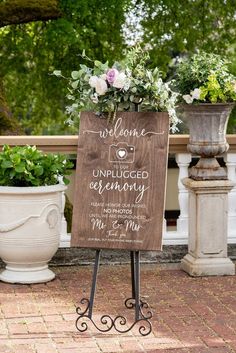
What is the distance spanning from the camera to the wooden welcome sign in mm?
6137

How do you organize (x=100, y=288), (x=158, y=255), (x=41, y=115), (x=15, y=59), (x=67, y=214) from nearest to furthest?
(x=100, y=288) → (x=158, y=255) → (x=67, y=214) → (x=15, y=59) → (x=41, y=115)

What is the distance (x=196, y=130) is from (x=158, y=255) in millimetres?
1221

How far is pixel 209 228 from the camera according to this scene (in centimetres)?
765

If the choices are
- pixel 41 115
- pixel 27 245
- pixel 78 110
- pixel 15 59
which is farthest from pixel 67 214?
pixel 41 115

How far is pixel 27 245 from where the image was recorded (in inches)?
284

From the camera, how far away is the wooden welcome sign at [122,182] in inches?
242

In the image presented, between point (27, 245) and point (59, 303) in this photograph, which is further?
point (27, 245)

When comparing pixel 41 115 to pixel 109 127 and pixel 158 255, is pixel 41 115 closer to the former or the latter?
pixel 158 255

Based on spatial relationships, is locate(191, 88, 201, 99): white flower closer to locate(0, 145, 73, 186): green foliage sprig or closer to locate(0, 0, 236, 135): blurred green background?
locate(0, 145, 73, 186): green foliage sprig

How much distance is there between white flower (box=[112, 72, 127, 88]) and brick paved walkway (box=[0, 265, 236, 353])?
159cm

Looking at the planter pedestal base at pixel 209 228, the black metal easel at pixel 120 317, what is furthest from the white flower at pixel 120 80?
the planter pedestal base at pixel 209 228

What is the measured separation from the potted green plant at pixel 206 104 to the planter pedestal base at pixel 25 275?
148cm

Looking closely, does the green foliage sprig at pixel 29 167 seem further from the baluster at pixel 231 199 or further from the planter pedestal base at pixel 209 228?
the baluster at pixel 231 199

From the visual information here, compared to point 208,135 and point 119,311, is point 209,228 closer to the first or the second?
point 208,135
